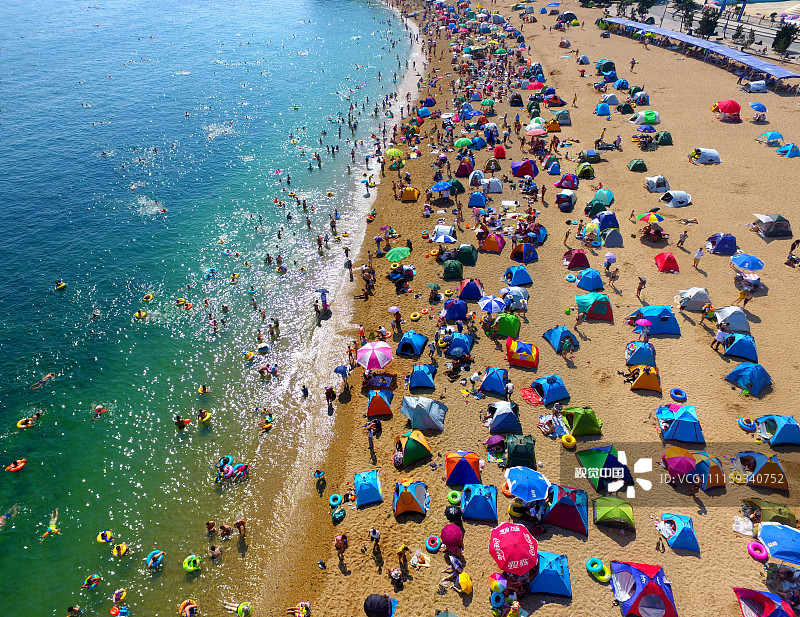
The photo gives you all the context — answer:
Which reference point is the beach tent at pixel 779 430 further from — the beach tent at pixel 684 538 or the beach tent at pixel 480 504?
the beach tent at pixel 480 504

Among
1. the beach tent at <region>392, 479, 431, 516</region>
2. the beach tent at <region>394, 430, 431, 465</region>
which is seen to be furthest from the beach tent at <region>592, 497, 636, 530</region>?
the beach tent at <region>394, 430, 431, 465</region>

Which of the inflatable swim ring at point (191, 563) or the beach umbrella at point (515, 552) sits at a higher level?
the beach umbrella at point (515, 552)

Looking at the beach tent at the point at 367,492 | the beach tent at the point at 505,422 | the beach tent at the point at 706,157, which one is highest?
the beach tent at the point at 706,157

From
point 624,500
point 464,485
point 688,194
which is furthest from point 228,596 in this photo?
point 688,194

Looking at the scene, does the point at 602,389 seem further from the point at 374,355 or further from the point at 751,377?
the point at 374,355

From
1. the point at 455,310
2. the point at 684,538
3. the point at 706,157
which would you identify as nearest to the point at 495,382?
the point at 455,310

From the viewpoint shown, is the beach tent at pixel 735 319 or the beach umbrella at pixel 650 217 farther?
the beach umbrella at pixel 650 217

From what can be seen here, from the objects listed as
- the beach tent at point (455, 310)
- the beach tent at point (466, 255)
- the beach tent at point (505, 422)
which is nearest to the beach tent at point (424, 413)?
the beach tent at point (505, 422)
